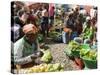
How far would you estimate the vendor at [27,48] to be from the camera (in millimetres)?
1354

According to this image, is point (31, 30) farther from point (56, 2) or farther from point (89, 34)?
point (89, 34)

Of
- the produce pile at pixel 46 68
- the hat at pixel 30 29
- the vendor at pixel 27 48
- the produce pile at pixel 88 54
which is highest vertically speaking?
the hat at pixel 30 29

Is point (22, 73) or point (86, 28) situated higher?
point (86, 28)

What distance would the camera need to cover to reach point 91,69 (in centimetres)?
155

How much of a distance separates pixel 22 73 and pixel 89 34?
1.93ft

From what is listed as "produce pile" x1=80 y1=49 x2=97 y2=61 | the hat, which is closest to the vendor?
the hat

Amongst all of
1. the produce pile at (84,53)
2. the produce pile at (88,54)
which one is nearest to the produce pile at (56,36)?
the produce pile at (84,53)

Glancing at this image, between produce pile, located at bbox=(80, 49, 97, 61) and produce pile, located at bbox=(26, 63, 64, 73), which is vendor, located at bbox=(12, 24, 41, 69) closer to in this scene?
produce pile, located at bbox=(26, 63, 64, 73)

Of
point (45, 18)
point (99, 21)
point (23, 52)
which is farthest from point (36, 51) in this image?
point (99, 21)

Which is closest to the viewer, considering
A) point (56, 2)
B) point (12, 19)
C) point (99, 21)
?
point (12, 19)

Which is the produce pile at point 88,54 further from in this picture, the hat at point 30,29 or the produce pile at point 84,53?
the hat at point 30,29

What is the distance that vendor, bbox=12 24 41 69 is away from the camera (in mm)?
1354

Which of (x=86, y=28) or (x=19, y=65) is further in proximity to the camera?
(x=86, y=28)

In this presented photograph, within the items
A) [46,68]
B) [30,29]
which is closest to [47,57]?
[46,68]
